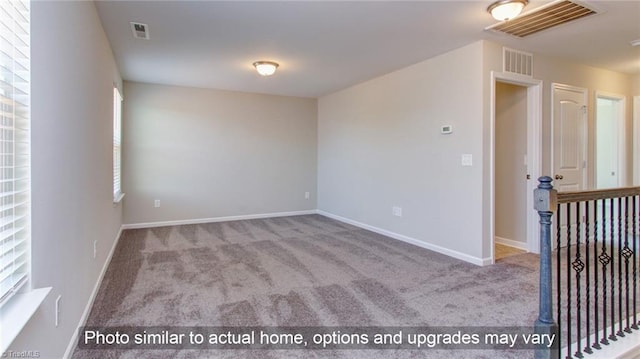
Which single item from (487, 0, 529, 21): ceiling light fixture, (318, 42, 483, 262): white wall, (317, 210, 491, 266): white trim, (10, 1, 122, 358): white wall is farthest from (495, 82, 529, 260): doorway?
(10, 1, 122, 358): white wall

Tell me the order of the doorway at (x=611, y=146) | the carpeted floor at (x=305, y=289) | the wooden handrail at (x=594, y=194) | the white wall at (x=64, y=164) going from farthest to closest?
the doorway at (x=611, y=146) < the carpeted floor at (x=305, y=289) < the wooden handrail at (x=594, y=194) < the white wall at (x=64, y=164)

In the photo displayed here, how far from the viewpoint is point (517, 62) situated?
3.79 m

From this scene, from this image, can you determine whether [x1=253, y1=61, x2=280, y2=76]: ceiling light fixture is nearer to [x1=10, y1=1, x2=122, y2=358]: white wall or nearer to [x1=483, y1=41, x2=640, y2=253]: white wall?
[x1=10, y1=1, x2=122, y2=358]: white wall

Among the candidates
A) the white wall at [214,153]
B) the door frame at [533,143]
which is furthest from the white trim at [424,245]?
the white wall at [214,153]

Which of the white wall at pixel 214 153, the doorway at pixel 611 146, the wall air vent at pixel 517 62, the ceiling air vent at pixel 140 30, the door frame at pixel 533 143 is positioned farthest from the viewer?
the white wall at pixel 214 153

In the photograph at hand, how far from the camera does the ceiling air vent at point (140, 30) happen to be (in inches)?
123

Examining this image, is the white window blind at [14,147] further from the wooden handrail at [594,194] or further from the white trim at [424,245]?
the white trim at [424,245]

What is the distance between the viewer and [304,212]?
6906 mm

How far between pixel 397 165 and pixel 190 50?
3.09 metres

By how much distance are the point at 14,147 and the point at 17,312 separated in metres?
0.65

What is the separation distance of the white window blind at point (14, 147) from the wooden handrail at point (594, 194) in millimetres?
2602

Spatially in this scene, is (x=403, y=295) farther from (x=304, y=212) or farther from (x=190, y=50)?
(x=304, y=212)

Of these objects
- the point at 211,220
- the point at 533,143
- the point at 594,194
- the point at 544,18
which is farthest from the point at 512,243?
the point at 211,220

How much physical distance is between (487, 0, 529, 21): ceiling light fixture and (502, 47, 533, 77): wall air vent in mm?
1076
